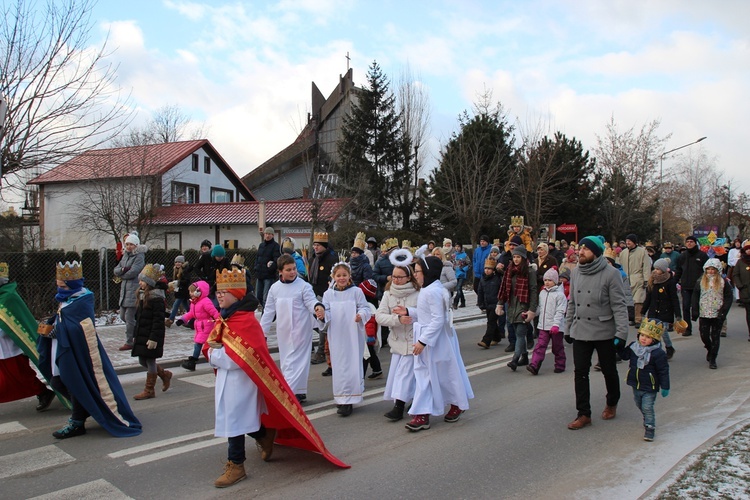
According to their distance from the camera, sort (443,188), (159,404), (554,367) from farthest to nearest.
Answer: (443,188)
(554,367)
(159,404)

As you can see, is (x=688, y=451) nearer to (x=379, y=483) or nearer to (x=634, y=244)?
(x=379, y=483)

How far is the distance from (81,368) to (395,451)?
10.5ft

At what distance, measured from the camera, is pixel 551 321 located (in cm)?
879

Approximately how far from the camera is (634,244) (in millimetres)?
13016

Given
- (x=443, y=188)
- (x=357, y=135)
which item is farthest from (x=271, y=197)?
(x=443, y=188)

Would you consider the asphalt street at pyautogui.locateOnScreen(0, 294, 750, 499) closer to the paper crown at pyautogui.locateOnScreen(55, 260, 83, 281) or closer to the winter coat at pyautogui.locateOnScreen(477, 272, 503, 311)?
the paper crown at pyautogui.locateOnScreen(55, 260, 83, 281)

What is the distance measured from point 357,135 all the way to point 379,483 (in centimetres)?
3345

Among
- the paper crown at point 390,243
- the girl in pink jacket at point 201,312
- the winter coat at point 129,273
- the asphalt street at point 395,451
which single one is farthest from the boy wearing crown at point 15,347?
the paper crown at point 390,243

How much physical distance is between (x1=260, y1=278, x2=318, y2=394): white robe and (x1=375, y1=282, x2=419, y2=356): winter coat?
892 millimetres

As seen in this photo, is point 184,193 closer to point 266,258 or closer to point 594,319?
point 266,258

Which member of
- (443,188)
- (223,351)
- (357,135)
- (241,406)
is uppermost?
(357,135)

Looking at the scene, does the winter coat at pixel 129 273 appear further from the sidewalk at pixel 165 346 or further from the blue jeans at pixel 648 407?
the blue jeans at pixel 648 407

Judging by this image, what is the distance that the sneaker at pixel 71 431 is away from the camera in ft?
18.9

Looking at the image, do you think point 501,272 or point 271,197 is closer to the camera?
point 501,272
